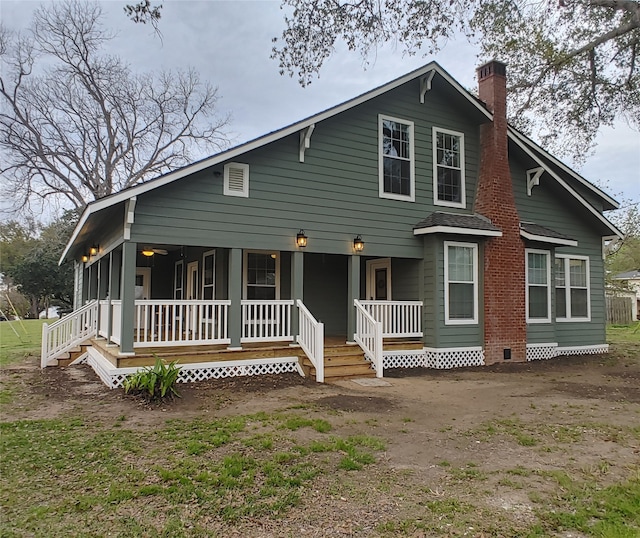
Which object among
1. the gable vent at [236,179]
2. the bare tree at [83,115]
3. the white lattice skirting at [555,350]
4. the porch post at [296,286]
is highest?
the bare tree at [83,115]

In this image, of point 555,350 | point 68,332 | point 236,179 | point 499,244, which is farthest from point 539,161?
point 68,332

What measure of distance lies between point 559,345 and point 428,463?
34.2ft

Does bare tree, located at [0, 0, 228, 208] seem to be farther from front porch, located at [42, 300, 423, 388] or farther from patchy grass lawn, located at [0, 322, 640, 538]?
patchy grass lawn, located at [0, 322, 640, 538]

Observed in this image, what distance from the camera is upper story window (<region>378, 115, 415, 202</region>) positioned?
11.0m

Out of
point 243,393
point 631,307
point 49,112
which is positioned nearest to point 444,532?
point 243,393

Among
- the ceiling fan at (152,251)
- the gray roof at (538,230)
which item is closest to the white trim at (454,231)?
the gray roof at (538,230)

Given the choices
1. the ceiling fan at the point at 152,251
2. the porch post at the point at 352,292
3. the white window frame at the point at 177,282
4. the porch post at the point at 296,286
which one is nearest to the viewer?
the porch post at the point at 296,286

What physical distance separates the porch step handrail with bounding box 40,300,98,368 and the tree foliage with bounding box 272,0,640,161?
7.90 meters

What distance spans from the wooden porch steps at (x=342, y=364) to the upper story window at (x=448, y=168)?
4.34 metres

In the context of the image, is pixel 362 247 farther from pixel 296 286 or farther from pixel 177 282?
pixel 177 282

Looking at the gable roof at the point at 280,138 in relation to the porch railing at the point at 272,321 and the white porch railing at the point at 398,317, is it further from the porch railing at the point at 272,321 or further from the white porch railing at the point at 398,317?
the white porch railing at the point at 398,317

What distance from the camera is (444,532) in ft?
10.6

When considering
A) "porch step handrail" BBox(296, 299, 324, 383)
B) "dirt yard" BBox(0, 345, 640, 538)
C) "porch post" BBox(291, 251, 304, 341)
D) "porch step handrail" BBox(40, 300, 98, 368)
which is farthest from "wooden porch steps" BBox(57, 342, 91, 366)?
"porch step handrail" BBox(296, 299, 324, 383)

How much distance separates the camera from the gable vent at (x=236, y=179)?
928 cm
